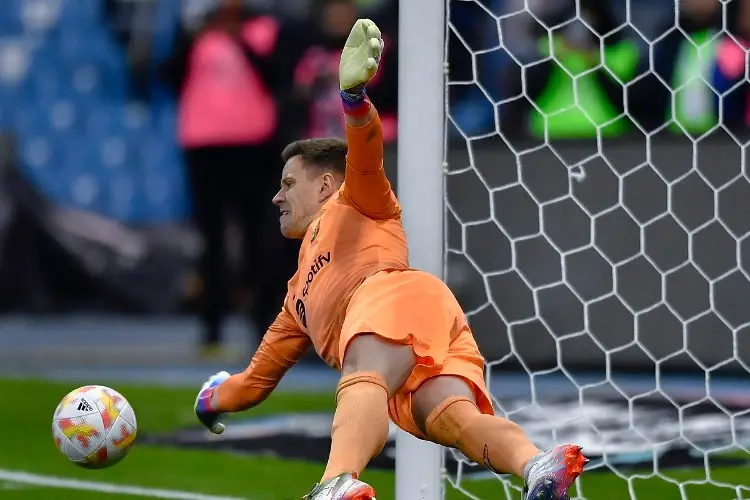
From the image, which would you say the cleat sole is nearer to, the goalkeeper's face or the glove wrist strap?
the glove wrist strap

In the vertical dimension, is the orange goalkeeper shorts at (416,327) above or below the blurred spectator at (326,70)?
below

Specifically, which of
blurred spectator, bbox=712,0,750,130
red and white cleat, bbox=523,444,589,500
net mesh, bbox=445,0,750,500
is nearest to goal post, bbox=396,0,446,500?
red and white cleat, bbox=523,444,589,500

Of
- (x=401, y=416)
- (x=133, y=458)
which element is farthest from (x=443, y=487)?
(x=133, y=458)

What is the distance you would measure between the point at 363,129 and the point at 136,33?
688cm

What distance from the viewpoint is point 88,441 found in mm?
4352

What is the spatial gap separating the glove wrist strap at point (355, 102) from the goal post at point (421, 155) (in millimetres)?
577

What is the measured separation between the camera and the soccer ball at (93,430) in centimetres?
436

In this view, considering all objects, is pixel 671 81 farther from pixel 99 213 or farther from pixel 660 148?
pixel 99 213

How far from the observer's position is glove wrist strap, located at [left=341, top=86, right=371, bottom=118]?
3.77 m

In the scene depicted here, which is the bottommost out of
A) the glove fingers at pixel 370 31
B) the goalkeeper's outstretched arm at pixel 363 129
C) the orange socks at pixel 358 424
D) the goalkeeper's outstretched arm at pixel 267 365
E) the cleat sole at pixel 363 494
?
the cleat sole at pixel 363 494

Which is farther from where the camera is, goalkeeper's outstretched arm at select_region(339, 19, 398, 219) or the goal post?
the goal post

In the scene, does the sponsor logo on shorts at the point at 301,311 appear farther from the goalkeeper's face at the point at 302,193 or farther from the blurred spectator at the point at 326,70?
the blurred spectator at the point at 326,70

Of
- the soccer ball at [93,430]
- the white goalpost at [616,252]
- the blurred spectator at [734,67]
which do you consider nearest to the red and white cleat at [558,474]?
the soccer ball at [93,430]

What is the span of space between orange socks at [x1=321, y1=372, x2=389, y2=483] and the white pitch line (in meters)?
1.39
